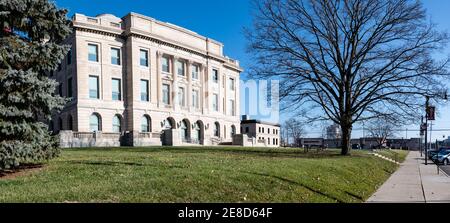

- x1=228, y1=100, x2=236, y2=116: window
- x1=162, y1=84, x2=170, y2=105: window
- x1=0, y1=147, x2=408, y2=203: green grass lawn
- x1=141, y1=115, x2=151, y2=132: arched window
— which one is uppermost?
x1=162, y1=84, x2=170, y2=105: window

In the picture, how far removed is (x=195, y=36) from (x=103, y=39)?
15.3 metres

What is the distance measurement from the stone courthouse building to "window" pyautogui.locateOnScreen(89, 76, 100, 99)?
11 centimetres

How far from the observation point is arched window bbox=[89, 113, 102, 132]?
4128cm

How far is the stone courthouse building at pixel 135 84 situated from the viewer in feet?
133

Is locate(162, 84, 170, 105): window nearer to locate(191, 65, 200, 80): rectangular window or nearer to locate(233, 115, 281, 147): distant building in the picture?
locate(191, 65, 200, 80): rectangular window

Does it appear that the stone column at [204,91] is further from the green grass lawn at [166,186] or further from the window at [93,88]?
the green grass lawn at [166,186]

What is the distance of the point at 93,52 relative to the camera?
42000 mm

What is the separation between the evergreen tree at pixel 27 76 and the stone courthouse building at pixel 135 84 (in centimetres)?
2418

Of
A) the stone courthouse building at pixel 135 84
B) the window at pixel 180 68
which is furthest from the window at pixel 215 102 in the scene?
the window at pixel 180 68

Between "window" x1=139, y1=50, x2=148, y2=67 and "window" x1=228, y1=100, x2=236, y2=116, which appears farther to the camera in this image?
"window" x1=228, y1=100, x2=236, y2=116

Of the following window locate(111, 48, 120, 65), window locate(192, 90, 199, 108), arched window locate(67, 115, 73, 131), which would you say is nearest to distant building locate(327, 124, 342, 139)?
window locate(192, 90, 199, 108)
